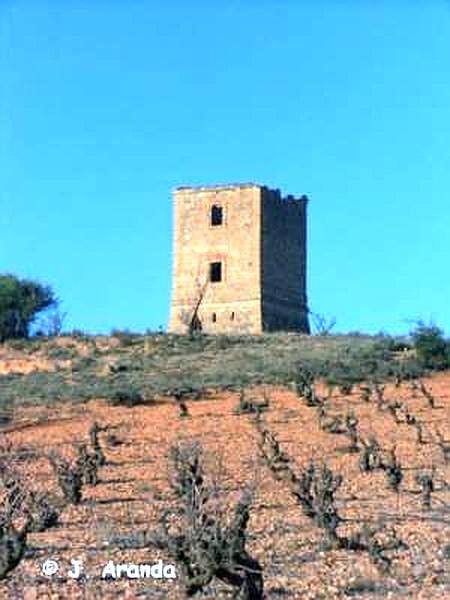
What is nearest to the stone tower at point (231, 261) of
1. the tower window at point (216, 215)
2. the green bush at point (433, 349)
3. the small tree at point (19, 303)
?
the tower window at point (216, 215)

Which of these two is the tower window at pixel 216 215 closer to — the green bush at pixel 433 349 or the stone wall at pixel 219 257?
the stone wall at pixel 219 257

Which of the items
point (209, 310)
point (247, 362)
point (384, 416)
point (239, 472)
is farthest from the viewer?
point (209, 310)

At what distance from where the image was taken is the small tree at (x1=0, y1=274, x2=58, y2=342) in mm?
53875

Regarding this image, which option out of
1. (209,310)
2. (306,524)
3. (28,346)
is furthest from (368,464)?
(209,310)

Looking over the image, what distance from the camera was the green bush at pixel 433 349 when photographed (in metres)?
38.0

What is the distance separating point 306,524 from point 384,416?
13502mm

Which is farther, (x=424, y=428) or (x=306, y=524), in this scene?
(x=424, y=428)

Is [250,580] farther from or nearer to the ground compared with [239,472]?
nearer to the ground

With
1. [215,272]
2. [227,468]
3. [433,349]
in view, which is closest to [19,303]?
[215,272]

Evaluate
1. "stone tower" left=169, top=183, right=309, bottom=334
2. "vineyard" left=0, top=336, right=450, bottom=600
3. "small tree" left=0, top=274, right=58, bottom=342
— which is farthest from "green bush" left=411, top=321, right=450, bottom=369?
"small tree" left=0, top=274, right=58, bottom=342

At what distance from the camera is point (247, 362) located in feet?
137

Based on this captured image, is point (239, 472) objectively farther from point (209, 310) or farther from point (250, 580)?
point (209, 310)

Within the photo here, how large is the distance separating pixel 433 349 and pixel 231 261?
16.4 metres

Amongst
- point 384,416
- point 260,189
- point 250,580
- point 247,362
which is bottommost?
point 250,580
